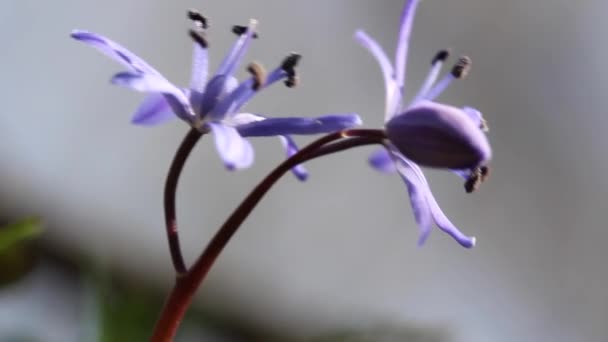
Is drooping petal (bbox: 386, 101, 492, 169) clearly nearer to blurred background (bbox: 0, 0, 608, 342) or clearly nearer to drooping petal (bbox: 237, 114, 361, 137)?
drooping petal (bbox: 237, 114, 361, 137)

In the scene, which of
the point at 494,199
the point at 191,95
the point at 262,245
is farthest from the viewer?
the point at 262,245

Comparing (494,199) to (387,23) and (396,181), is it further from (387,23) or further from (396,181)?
(387,23)

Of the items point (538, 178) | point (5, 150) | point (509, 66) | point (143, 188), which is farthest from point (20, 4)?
point (538, 178)

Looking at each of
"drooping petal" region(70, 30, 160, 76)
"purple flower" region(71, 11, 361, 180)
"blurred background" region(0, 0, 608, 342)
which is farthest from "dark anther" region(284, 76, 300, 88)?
"blurred background" region(0, 0, 608, 342)

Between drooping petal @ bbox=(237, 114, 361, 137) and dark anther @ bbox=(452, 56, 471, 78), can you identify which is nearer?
drooping petal @ bbox=(237, 114, 361, 137)

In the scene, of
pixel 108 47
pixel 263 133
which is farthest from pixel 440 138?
pixel 108 47

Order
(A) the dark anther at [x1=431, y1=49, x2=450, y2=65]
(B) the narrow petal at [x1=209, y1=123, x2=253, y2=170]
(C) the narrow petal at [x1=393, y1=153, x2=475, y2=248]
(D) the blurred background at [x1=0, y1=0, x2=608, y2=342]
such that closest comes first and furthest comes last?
1. (B) the narrow petal at [x1=209, y1=123, x2=253, y2=170]
2. (C) the narrow petal at [x1=393, y1=153, x2=475, y2=248]
3. (A) the dark anther at [x1=431, y1=49, x2=450, y2=65]
4. (D) the blurred background at [x1=0, y1=0, x2=608, y2=342]

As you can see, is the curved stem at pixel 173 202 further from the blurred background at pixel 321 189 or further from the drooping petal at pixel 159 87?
the blurred background at pixel 321 189
